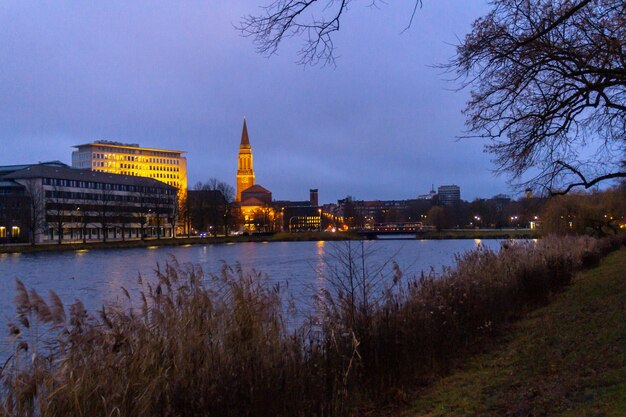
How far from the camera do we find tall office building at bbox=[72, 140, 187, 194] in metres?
170

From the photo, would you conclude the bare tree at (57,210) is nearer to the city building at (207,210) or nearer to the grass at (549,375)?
the city building at (207,210)

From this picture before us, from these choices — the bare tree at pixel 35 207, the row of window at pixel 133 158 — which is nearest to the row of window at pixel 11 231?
the bare tree at pixel 35 207

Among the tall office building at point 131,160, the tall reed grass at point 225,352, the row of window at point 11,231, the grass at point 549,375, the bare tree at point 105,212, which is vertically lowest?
A: the grass at point 549,375

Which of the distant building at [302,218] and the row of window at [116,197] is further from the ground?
the row of window at [116,197]

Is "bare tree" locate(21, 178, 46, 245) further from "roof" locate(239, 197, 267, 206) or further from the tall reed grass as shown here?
"roof" locate(239, 197, 267, 206)

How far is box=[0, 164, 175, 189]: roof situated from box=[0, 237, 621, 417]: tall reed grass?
3897 inches

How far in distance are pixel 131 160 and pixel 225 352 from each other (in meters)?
183

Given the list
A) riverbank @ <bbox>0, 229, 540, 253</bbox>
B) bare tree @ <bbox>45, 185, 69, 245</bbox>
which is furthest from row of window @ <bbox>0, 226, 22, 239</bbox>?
riverbank @ <bbox>0, 229, 540, 253</bbox>

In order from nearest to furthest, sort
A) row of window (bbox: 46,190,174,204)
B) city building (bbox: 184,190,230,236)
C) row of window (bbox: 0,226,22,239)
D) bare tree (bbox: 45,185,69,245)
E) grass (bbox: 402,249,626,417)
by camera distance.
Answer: grass (bbox: 402,249,626,417)
bare tree (bbox: 45,185,69,245)
row of window (bbox: 0,226,22,239)
row of window (bbox: 46,190,174,204)
city building (bbox: 184,190,230,236)

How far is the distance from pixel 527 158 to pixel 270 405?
9.05m

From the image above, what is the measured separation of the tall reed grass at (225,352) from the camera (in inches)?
220

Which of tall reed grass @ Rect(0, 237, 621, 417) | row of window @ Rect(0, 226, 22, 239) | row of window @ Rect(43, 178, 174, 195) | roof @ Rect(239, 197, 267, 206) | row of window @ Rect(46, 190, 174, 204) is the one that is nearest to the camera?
tall reed grass @ Rect(0, 237, 621, 417)

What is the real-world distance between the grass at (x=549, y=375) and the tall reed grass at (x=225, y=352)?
768mm

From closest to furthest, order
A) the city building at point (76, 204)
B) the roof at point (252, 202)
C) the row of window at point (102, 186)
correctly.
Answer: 1. the city building at point (76, 204)
2. the row of window at point (102, 186)
3. the roof at point (252, 202)
